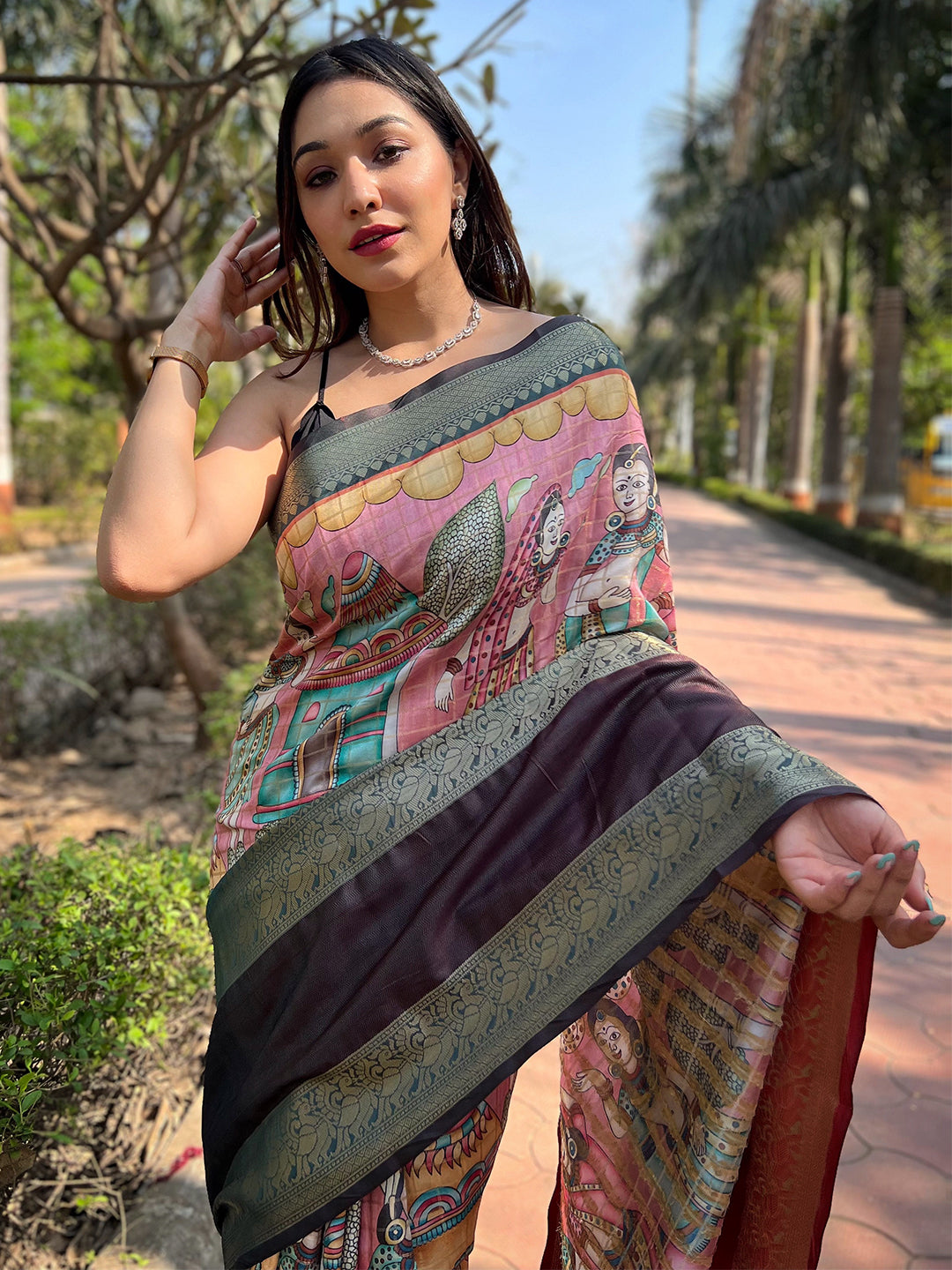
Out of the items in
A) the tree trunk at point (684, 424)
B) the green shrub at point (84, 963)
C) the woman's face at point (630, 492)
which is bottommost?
the tree trunk at point (684, 424)

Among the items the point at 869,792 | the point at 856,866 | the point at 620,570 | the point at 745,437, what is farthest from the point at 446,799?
the point at 745,437

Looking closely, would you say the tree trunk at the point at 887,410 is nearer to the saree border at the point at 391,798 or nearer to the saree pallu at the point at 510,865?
the saree pallu at the point at 510,865

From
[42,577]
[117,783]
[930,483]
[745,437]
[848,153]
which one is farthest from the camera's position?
[745,437]

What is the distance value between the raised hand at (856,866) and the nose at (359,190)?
91cm

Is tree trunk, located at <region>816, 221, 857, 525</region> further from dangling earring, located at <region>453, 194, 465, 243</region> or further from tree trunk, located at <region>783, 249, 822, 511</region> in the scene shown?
dangling earring, located at <region>453, 194, 465, 243</region>

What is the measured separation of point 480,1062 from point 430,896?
20cm

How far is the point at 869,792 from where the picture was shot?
4109 mm

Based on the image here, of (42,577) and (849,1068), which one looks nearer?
(849,1068)

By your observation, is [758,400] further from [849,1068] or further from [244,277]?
[849,1068]

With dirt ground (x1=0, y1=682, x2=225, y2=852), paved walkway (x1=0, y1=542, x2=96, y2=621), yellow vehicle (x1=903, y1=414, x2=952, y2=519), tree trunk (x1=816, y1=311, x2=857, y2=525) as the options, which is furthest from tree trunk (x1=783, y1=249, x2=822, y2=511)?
dirt ground (x1=0, y1=682, x2=225, y2=852)

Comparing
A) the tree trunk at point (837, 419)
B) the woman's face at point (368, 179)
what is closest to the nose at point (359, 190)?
the woman's face at point (368, 179)

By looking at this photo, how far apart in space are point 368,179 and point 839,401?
624 inches

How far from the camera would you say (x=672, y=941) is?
1.40 m

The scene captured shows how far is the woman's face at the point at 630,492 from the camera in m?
1.43
